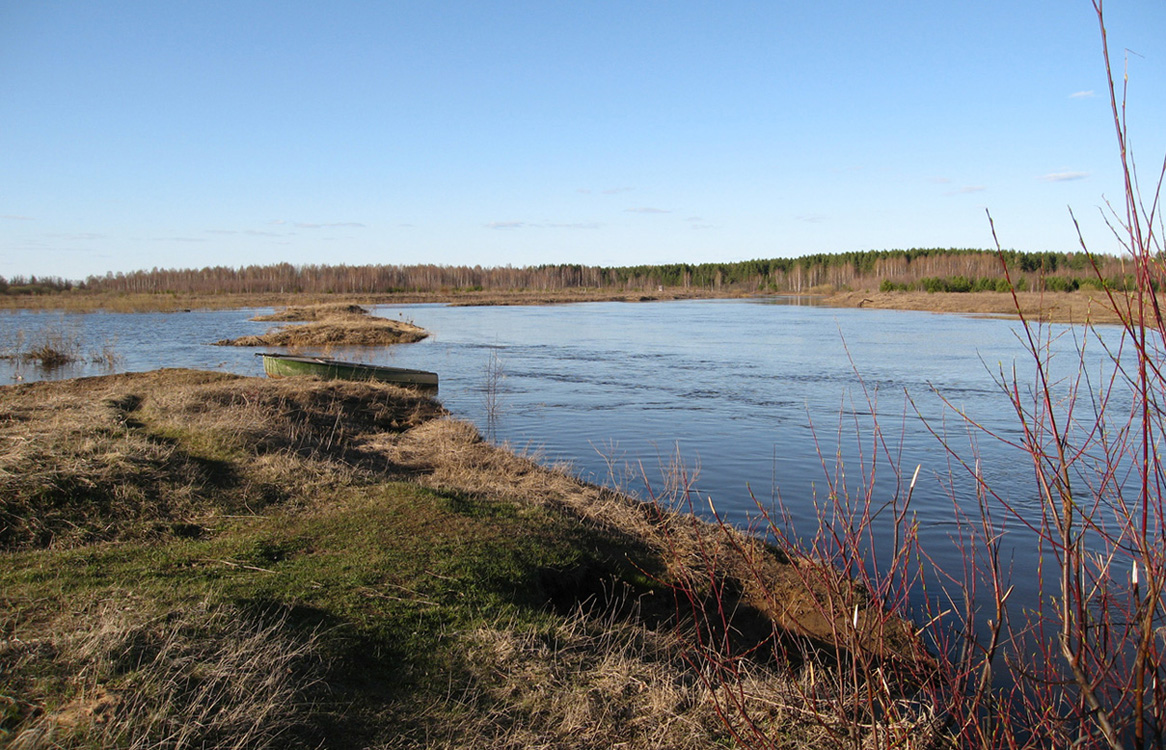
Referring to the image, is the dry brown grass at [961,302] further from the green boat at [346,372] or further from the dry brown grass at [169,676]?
the dry brown grass at [169,676]

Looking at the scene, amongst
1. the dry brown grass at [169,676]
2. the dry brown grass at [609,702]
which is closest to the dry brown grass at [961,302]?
the dry brown grass at [609,702]

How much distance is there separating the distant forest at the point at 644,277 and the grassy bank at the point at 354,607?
242ft

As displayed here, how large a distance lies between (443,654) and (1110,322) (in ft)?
154

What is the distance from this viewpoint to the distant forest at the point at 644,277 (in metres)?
92.4

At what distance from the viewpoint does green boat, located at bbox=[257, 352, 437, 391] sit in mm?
16938

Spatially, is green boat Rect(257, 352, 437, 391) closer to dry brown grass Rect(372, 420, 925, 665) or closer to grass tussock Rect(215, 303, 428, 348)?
dry brown grass Rect(372, 420, 925, 665)

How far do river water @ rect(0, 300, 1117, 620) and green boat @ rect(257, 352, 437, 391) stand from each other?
3.01 feet

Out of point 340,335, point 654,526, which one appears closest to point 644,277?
point 340,335

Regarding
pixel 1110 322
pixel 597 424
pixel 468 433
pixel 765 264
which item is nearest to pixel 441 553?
pixel 468 433

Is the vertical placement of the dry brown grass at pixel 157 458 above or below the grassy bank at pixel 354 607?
above

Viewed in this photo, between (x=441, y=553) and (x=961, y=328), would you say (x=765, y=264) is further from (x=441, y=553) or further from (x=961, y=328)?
(x=441, y=553)

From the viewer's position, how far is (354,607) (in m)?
5.12

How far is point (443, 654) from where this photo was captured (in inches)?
187

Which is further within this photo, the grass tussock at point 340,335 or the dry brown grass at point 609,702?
the grass tussock at point 340,335
